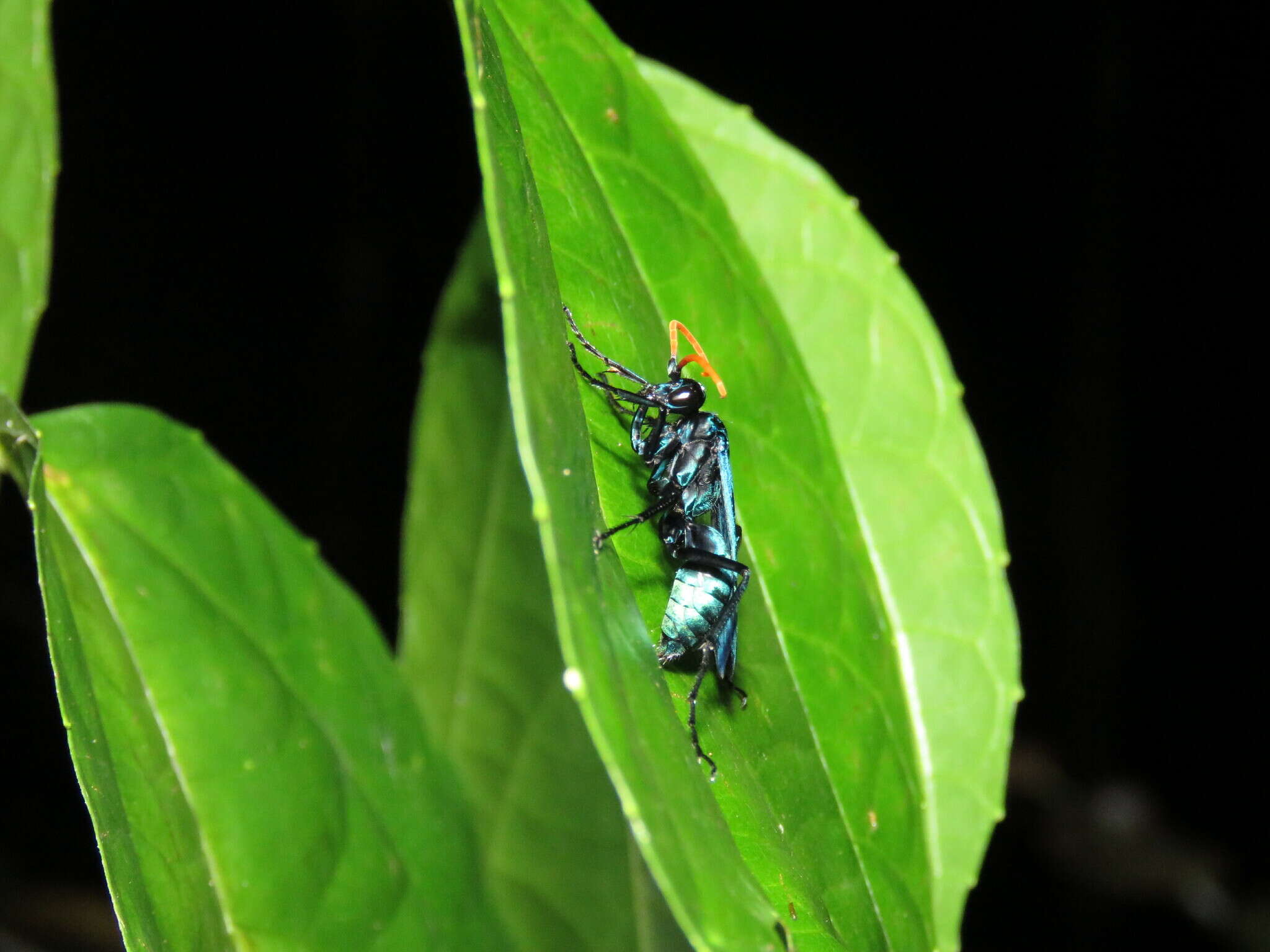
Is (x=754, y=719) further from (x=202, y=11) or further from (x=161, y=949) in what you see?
(x=202, y=11)

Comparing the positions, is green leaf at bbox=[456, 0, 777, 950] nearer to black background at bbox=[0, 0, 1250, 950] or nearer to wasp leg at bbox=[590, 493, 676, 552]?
wasp leg at bbox=[590, 493, 676, 552]

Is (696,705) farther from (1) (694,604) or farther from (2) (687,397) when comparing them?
(2) (687,397)

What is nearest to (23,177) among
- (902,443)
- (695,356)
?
(695,356)

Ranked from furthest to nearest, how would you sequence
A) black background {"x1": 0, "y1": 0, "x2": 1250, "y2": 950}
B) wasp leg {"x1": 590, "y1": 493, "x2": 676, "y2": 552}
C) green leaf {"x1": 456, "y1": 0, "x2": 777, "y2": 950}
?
1. black background {"x1": 0, "y1": 0, "x2": 1250, "y2": 950}
2. wasp leg {"x1": 590, "y1": 493, "x2": 676, "y2": 552}
3. green leaf {"x1": 456, "y1": 0, "x2": 777, "y2": 950}

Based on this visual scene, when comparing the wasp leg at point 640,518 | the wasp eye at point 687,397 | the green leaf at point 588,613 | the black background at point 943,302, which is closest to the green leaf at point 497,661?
the wasp eye at point 687,397

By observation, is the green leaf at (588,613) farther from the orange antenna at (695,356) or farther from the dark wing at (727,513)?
the orange antenna at (695,356)

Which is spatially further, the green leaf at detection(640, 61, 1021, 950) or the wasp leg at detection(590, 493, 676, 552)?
the green leaf at detection(640, 61, 1021, 950)

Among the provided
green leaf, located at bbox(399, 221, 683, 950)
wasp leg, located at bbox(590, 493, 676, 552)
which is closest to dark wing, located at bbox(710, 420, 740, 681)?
wasp leg, located at bbox(590, 493, 676, 552)
